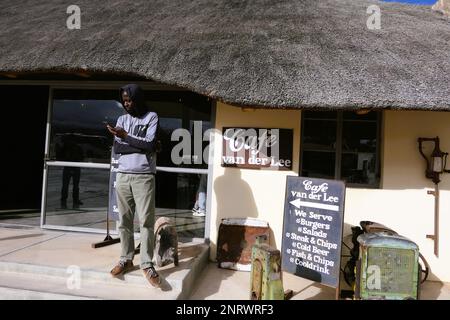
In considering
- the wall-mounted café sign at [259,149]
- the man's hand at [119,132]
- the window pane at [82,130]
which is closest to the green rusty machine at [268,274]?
the wall-mounted café sign at [259,149]

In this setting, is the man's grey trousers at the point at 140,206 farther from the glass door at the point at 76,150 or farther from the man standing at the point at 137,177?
the glass door at the point at 76,150

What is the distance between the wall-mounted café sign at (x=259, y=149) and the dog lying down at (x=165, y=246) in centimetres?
126

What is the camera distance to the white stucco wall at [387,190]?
4.08 m

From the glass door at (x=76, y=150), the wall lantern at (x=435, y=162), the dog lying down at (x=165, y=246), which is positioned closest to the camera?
the dog lying down at (x=165, y=246)

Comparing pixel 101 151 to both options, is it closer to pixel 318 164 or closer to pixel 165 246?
pixel 165 246

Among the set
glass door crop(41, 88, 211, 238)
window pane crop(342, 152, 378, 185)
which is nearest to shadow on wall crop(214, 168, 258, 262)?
glass door crop(41, 88, 211, 238)

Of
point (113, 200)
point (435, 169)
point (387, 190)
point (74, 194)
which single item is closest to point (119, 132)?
point (113, 200)

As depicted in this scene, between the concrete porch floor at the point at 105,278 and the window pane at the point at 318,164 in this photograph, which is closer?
the concrete porch floor at the point at 105,278

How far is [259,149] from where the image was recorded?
434 cm

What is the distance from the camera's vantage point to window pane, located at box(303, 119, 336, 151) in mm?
4410

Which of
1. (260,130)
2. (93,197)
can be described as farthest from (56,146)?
(260,130)

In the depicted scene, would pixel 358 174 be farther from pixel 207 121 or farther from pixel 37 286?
pixel 37 286
